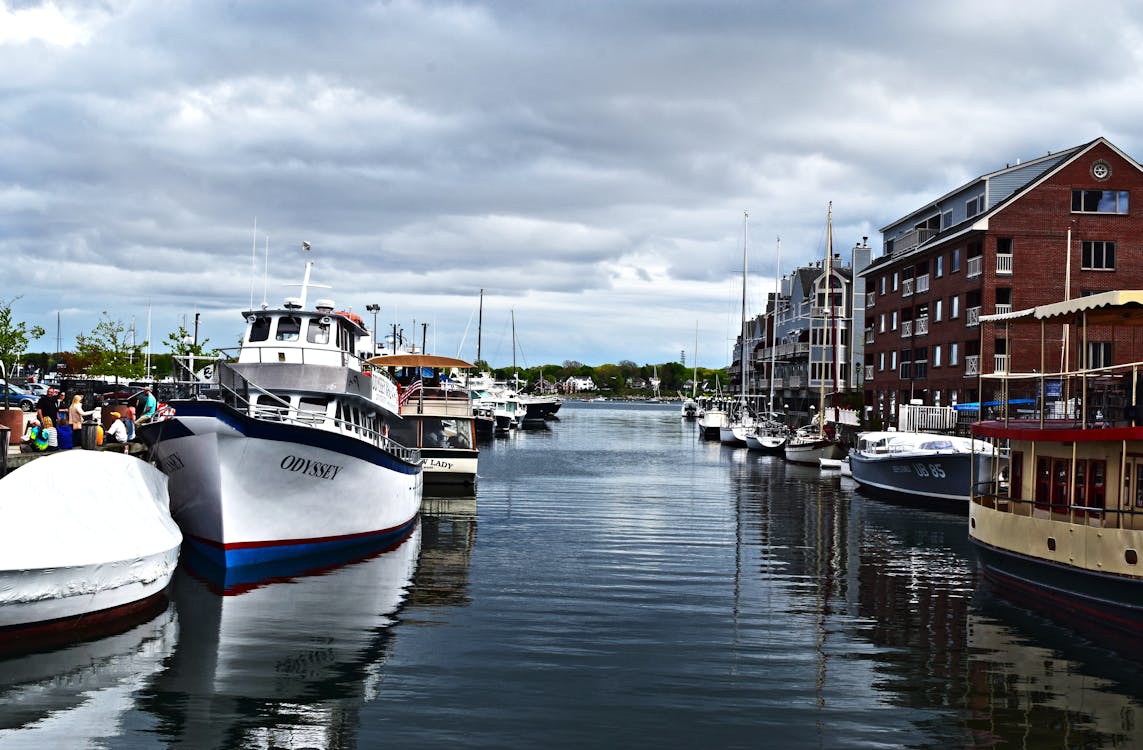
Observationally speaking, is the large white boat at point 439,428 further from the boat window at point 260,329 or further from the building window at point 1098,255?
the building window at point 1098,255

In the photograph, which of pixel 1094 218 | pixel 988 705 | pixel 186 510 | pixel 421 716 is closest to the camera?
pixel 421 716

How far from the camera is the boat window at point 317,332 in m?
26.1

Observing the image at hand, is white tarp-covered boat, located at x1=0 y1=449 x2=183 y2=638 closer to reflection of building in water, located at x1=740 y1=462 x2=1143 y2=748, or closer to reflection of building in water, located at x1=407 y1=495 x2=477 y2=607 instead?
reflection of building in water, located at x1=407 y1=495 x2=477 y2=607

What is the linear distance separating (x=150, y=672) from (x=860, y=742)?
9989 mm

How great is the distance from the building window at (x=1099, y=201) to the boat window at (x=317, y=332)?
144 ft

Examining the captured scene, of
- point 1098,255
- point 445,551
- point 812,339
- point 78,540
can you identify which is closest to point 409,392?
→ point 445,551

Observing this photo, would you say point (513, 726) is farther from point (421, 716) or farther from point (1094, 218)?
point (1094, 218)

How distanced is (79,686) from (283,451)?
820 cm

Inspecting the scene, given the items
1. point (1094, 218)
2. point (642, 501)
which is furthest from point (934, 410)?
point (642, 501)

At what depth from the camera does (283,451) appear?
21281 mm

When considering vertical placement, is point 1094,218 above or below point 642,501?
above

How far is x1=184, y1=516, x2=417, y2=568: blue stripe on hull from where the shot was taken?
21156 millimetres

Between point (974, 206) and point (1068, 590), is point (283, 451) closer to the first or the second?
point (1068, 590)

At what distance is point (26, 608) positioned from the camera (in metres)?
15.2
